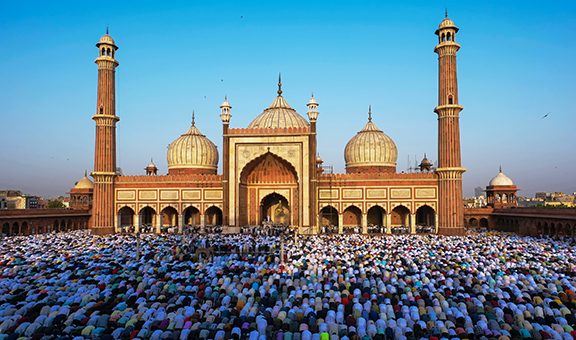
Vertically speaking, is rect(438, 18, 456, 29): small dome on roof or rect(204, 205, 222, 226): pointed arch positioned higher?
rect(438, 18, 456, 29): small dome on roof

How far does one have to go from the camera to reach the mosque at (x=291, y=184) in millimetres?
29203

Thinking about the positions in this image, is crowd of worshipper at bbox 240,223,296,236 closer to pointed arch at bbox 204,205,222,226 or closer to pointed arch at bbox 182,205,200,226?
pointed arch at bbox 204,205,222,226

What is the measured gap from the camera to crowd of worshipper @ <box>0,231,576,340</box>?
8.68 metres

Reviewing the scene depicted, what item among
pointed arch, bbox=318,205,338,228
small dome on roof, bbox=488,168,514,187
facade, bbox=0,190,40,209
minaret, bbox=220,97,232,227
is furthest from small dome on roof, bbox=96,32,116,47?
facade, bbox=0,190,40,209

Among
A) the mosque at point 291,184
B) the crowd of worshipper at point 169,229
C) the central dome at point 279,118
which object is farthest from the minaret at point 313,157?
the crowd of worshipper at point 169,229

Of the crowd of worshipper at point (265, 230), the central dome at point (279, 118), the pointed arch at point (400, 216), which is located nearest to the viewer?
the crowd of worshipper at point (265, 230)

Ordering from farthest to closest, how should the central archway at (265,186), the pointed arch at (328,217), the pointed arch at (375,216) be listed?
the pointed arch at (375,216)
the central archway at (265,186)
the pointed arch at (328,217)

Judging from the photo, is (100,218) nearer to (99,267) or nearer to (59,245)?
(59,245)

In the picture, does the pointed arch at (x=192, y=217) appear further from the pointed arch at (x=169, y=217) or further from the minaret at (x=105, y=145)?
the minaret at (x=105, y=145)

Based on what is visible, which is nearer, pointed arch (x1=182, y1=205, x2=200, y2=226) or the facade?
pointed arch (x1=182, y1=205, x2=200, y2=226)

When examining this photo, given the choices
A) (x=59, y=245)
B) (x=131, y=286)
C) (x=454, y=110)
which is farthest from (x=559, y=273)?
(x=59, y=245)

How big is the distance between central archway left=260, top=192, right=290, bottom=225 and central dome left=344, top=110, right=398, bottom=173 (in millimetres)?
6168

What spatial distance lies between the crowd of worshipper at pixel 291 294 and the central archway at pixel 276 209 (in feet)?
50.7

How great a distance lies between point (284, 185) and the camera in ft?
107
